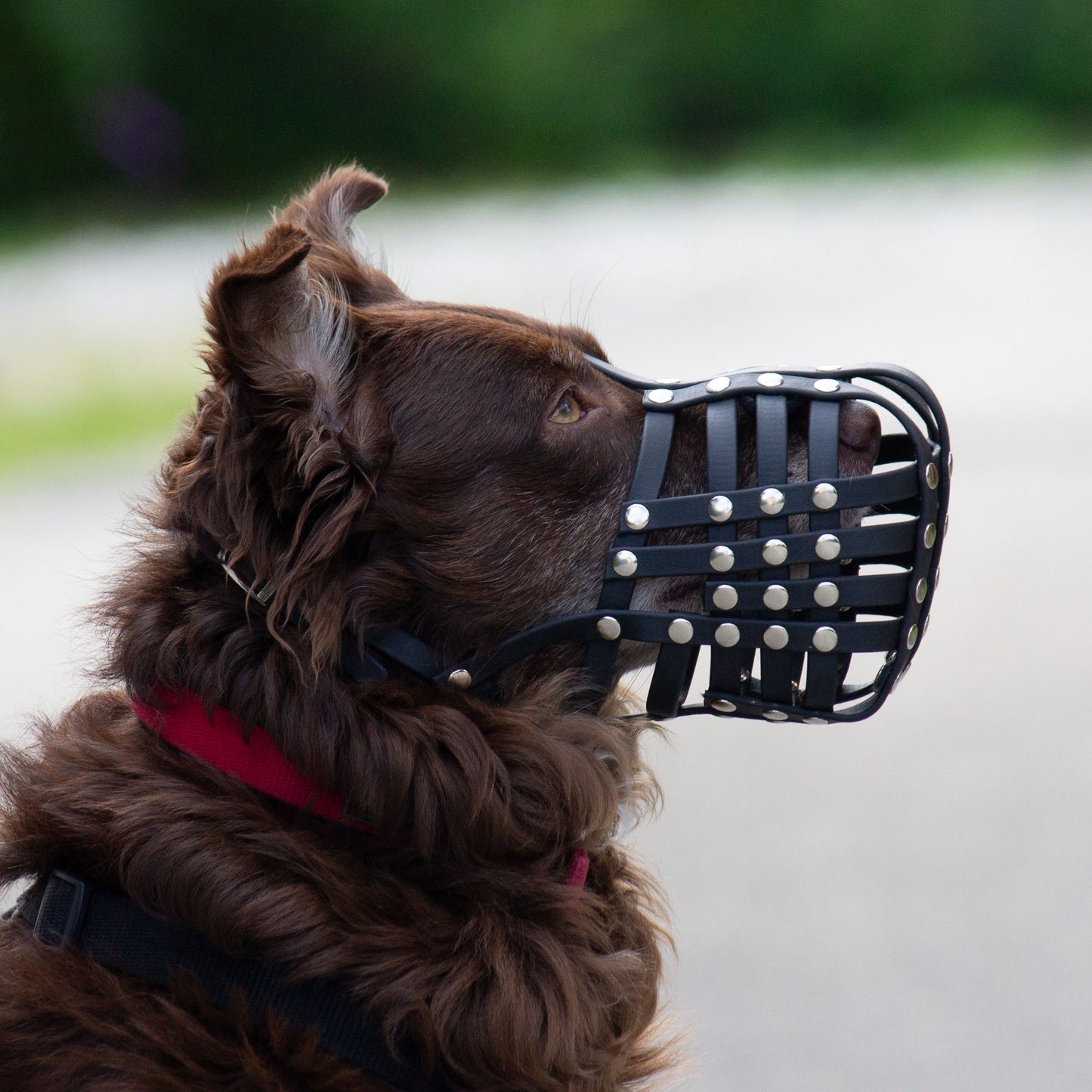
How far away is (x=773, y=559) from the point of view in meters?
2.09

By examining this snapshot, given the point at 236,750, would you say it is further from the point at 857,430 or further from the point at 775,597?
the point at 857,430

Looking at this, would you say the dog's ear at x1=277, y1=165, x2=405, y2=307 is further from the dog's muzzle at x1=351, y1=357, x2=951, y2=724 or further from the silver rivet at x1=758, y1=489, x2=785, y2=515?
the silver rivet at x1=758, y1=489, x2=785, y2=515

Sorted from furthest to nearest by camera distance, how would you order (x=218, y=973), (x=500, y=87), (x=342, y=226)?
(x=500, y=87) < (x=342, y=226) < (x=218, y=973)

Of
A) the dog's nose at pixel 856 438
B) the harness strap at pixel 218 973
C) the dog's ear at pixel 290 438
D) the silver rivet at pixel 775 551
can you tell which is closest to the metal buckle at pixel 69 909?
the harness strap at pixel 218 973

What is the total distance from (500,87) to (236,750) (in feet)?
71.7

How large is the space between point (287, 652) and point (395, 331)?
0.64 m

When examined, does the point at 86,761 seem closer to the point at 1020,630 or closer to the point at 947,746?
the point at 947,746

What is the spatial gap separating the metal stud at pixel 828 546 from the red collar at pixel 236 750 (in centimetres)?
91

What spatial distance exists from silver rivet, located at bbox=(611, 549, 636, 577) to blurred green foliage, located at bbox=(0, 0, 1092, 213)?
18278 millimetres

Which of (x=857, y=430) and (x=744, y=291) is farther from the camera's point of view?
(x=744, y=291)

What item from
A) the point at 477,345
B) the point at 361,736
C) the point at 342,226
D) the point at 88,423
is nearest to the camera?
the point at 361,736

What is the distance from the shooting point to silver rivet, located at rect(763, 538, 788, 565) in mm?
→ 2082

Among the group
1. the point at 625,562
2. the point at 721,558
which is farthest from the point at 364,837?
the point at 721,558

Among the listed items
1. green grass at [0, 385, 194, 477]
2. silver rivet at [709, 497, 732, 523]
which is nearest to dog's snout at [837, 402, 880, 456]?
silver rivet at [709, 497, 732, 523]
